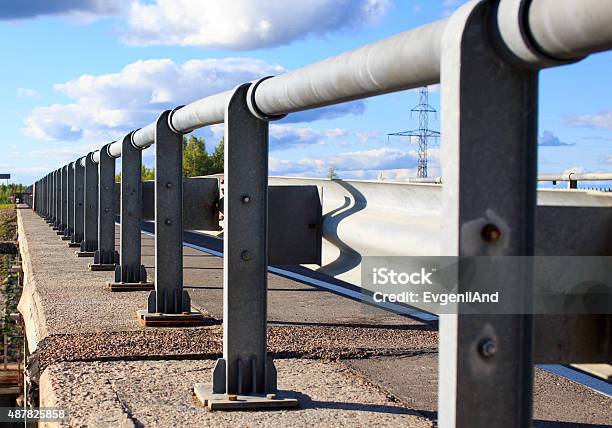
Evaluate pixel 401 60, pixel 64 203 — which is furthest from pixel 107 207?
pixel 401 60

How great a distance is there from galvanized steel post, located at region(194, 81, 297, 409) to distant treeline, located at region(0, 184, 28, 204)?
79.1m

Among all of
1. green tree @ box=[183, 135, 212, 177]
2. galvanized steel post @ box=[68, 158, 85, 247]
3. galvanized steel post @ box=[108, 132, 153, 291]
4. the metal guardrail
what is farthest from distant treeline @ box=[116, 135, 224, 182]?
the metal guardrail

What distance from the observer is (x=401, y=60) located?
2.66m

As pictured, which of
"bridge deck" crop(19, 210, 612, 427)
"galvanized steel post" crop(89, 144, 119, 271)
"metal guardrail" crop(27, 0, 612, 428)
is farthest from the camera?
"galvanized steel post" crop(89, 144, 119, 271)

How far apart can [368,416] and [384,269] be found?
Result: 1.74m

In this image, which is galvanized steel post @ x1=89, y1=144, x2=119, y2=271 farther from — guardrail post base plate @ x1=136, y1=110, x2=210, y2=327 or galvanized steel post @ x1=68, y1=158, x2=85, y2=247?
guardrail post base plate @ x1=136, y1=110, x2=210, y2=327

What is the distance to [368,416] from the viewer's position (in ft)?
15.2

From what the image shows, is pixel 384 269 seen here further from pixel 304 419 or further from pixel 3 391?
pixel 3 391

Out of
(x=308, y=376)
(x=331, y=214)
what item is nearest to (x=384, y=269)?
(x=331, y=214)

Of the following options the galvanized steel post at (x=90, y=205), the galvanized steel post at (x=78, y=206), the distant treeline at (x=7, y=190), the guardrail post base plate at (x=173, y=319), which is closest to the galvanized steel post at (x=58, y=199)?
the galvanized steel post at (x=78, y=206)

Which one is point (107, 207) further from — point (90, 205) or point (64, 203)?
point (64, 203)

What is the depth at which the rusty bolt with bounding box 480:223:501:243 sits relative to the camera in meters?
2.12

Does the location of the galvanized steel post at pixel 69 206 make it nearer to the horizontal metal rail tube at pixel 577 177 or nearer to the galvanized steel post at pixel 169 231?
the horizontal metal rail tube at pixel 577 177

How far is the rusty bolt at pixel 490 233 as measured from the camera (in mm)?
2119
